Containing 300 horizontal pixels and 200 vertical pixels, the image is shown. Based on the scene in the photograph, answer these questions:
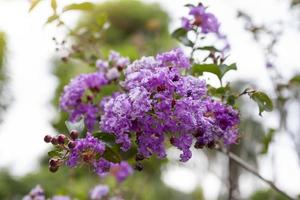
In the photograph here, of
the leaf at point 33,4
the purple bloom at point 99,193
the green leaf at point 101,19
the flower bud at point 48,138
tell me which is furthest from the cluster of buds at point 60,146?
the purple bloom at point 99,193

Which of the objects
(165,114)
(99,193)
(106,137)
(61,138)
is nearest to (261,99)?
(165,114)

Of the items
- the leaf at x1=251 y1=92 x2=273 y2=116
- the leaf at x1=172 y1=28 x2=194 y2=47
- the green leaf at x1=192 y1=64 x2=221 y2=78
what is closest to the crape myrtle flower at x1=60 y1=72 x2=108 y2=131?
the leaf at x1=172 y1=28 x2=194 y2=47

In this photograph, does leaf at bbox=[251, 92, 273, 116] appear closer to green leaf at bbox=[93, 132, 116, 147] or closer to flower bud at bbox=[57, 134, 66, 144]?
green leaf at bbox=[93, 132, 116, 147]

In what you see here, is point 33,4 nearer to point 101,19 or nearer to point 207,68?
point 101,19

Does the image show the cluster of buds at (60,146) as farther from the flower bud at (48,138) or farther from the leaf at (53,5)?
the leaf at (53,5)

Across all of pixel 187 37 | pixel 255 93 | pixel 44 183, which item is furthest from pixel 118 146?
pixel 44 183

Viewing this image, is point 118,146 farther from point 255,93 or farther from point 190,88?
point 255,93
